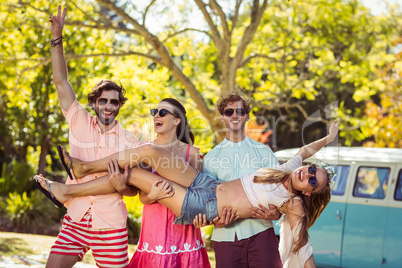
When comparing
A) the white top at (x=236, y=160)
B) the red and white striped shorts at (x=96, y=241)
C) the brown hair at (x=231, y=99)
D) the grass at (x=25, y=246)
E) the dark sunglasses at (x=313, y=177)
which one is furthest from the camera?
the grass at (x=25, y=246)

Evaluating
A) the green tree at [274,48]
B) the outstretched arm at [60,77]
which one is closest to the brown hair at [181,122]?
the outstretched arm at [60,77]

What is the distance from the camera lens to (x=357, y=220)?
305 inches

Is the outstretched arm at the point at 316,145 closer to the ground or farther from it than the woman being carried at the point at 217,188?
farther from it

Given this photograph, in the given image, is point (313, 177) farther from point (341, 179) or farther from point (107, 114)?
point (341, 179)

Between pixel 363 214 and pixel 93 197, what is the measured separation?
509 centimetres

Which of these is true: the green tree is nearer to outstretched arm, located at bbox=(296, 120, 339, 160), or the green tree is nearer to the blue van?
the blue van

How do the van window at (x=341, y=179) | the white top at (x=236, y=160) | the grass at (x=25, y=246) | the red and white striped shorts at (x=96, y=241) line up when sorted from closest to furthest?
the red and white striped shorts at (x=96, y=241)
the white top at (x=236, y=160)
the van window at (x=341, y=179)
the grass at (x=25, y=246)

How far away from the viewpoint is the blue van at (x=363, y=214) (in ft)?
24.1

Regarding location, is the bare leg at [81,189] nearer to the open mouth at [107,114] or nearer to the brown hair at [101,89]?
the open mouth at [107,114]

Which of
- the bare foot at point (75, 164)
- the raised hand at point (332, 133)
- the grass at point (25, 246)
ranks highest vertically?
the raised hand at point (332, 133)

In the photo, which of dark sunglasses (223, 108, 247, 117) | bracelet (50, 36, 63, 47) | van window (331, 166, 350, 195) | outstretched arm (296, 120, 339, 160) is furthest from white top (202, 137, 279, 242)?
van window (331, 166, 350, 195)

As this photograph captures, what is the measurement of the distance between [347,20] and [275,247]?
840cm

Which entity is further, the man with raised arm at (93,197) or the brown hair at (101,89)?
the brown hair at (101,89)

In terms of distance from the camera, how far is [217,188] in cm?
430
